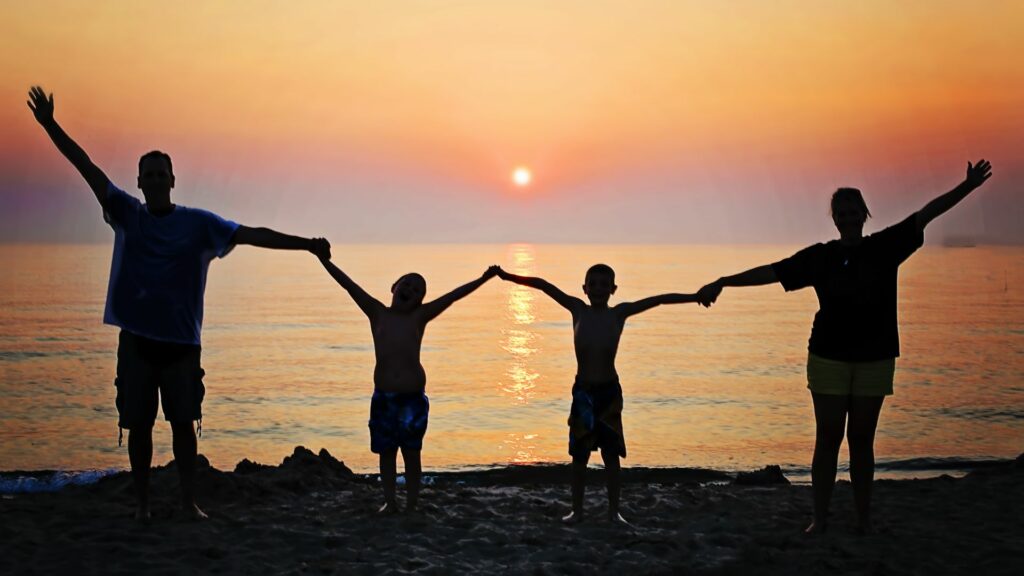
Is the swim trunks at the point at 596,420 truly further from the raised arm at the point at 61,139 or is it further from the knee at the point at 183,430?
the raised arm at the point at 61,139

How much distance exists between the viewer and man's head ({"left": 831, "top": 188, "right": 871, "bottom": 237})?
608cm

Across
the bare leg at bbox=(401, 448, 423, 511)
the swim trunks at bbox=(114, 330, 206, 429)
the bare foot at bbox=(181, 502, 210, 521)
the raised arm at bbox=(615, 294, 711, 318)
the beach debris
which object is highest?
the raised arm at bbox=(615, 294, 711, 318)

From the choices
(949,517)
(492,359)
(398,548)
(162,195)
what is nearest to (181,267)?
(162,195)

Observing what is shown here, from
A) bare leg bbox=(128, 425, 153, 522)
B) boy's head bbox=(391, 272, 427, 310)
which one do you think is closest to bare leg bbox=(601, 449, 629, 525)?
boy's head bbox=(391, 272, 427, 310)

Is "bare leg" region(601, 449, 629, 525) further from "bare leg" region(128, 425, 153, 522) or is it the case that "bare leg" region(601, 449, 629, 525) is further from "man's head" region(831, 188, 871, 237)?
"bare leg" region(128, 425, 153, 522)

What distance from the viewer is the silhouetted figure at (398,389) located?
22.6 feet

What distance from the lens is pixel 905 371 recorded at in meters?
23.5

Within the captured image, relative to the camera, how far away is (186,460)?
6.29 m

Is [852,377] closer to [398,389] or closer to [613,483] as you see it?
[613,483]

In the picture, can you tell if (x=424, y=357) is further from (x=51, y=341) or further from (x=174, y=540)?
(x=174, y=540)

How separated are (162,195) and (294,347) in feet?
74.4

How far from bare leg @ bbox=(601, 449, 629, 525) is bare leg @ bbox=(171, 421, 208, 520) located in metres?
3.09

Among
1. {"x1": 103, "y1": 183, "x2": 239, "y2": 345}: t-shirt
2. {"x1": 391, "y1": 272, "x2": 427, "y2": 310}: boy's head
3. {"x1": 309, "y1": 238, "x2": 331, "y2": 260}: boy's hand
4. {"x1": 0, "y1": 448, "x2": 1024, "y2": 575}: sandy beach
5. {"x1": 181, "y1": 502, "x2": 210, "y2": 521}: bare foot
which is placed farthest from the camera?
{"x1": 391, "y1": 272, "x2": 427, "y2": 310}: boy's head

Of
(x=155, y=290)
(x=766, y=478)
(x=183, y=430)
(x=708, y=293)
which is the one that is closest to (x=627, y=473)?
(x=766, y=478)
